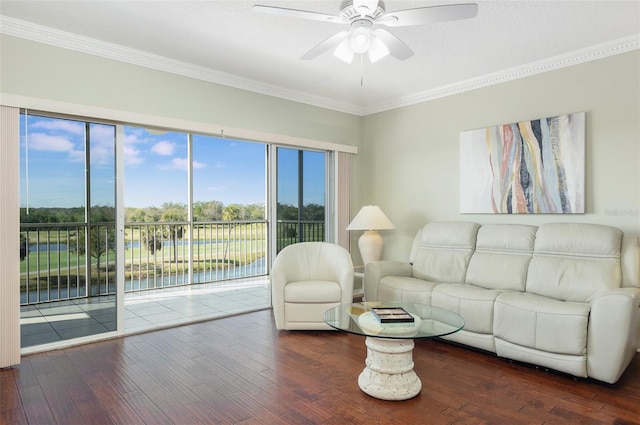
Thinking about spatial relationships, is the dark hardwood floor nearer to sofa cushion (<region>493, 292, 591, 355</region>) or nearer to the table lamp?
sofa cushion (<region>493, 292, 591, 355</region>)

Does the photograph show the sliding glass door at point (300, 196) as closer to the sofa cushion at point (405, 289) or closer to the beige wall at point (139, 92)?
the beige wall at point (139, 92)

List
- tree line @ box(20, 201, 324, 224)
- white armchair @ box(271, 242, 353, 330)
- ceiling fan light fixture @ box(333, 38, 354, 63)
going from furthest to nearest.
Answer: white armchair @ box(271, 242, 353, 330), tree line @ box(20, 201, 324, 224), ceiling fan light fixture @ box(333, 38, 354, 63)

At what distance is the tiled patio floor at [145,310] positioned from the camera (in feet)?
11.1

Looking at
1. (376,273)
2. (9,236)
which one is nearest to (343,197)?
(376,273)

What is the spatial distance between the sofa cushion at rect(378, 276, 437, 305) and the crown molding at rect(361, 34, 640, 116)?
2.23 meters

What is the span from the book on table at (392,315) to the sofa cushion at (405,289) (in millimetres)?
856

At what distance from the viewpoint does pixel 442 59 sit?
3787 millimetres

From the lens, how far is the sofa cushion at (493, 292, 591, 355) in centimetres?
269

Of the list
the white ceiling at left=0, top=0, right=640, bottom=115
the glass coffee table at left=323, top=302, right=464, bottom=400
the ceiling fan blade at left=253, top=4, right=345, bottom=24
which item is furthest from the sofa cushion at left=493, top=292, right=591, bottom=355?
the ceiling fan blade at left=253, top=4, right=345, bottom=24

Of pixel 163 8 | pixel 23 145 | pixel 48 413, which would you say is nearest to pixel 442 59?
pixel 163 8

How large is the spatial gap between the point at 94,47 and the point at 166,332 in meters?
2.66

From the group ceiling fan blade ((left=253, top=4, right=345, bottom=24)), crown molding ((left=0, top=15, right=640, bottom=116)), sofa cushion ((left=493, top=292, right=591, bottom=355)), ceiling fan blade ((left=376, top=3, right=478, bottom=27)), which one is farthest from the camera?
crown molding ((left=0, top=15, right=640, bottom=116))

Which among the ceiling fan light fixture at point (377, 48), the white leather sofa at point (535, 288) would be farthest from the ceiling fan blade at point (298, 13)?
the white leather sofa at point (535, 288)

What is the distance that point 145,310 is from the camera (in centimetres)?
472
